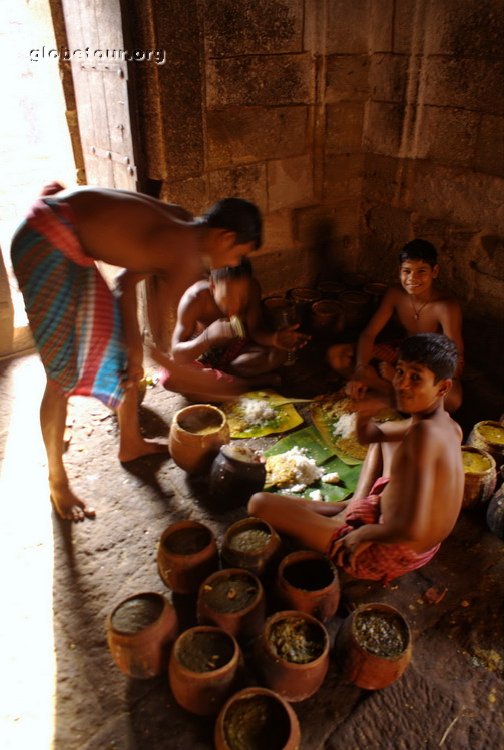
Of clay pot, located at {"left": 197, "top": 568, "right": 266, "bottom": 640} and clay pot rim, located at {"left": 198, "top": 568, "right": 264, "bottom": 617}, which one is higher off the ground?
clay pot rim, located at {"left": 198, "top": 568, "right": 264, "bottom": 617}

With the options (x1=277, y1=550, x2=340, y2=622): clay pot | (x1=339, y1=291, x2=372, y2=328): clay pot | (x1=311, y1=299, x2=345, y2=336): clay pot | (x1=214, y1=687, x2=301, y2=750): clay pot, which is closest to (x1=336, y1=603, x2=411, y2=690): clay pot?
(x1=277, y1=550, x2=340, y2=622): clay pot

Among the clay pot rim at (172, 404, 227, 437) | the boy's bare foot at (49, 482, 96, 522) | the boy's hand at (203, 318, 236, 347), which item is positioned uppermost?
the boy's hand at (203, 318, 236, 347)

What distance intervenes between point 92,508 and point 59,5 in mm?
4021

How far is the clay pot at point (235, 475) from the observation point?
308 cm

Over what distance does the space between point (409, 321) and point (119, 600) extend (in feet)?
9.58

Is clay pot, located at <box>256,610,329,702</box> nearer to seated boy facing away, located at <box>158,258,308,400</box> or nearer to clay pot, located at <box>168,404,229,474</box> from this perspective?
clay pot, located at <box>168,404,229,474</box>

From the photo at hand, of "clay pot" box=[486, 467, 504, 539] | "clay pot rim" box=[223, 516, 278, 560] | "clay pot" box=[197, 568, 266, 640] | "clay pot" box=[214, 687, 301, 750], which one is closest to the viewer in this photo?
"clay pot" box=[214, 687, 301, 750]

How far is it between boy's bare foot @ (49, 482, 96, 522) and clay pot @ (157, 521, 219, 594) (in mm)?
764

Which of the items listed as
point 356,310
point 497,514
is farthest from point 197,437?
point 356,310

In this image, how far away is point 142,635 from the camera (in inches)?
84.7

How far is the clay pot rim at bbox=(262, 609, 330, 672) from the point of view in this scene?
6.88 ft

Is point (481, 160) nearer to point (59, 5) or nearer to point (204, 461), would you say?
point (204, 461)

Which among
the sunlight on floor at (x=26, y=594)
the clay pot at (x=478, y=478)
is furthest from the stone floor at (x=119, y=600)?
the clay pot at (x=478, y=478)

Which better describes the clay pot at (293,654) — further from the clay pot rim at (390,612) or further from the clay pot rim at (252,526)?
the clay pot rim at (252,526)
